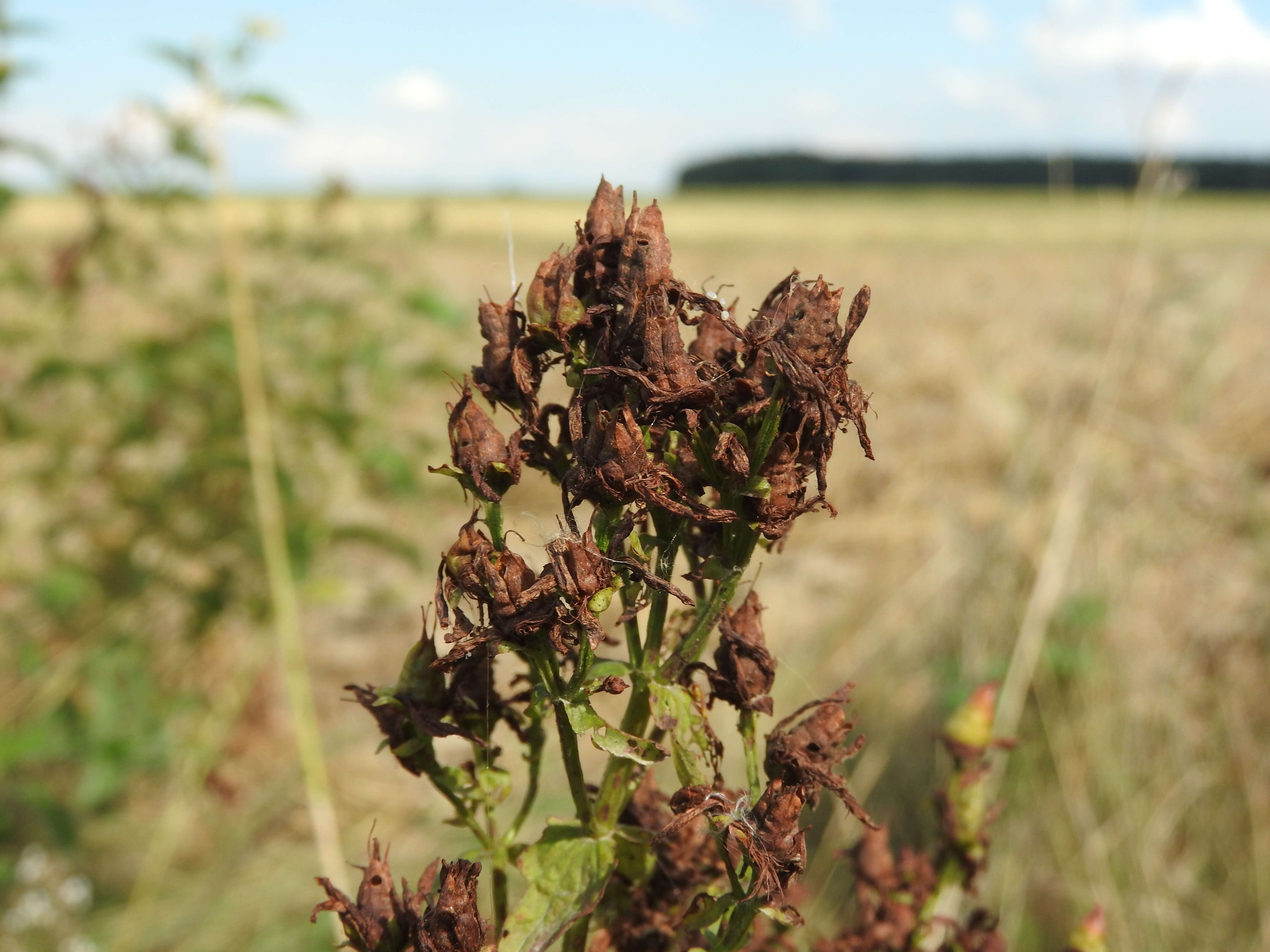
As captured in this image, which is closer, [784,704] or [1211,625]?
[784,704]

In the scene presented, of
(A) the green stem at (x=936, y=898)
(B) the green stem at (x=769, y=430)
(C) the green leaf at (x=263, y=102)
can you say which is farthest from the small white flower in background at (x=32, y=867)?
(B) the green stem at (x=769, y=430)

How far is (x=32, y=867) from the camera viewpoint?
3414 mm

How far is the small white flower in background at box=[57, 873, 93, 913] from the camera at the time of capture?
3.44 m

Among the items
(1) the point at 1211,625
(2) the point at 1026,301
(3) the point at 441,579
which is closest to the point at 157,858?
(3) the point at 441,579

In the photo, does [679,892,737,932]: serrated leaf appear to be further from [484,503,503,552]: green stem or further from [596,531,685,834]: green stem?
[484,503,503,552]: green stem

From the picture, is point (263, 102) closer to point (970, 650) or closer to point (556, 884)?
point (556, 884)

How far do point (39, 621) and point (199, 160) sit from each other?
68.0 inches

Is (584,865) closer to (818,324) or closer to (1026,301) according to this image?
(818,324)

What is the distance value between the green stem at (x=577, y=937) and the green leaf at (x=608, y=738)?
186 mm

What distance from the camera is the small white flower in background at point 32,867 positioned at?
3400mm

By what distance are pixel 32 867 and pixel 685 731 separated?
3298 mm

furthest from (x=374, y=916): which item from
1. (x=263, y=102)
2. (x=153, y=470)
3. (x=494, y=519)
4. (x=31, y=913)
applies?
(x=153, y=470)

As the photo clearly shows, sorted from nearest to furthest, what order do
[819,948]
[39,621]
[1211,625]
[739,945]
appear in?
[739,945], [819,948], [39,621], [1211,625]

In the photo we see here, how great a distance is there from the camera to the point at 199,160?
138 inches
